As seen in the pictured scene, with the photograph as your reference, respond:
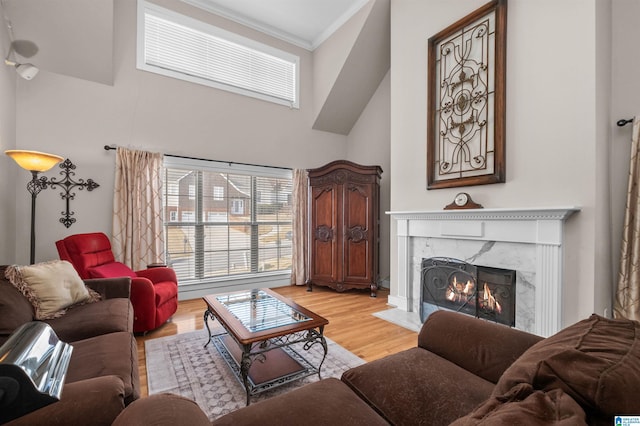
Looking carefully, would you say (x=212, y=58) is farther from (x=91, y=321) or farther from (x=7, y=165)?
A: (x=91, y=321)

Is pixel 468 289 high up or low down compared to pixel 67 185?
down

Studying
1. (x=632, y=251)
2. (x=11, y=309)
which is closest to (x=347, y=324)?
(x=632, y=251)

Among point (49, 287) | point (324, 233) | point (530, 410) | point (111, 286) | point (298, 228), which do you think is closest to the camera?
point (530, 410)

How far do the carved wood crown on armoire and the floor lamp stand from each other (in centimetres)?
316

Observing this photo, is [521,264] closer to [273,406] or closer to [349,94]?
[273,406]

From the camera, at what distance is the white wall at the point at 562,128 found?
7.15 feet

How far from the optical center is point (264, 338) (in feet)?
5.82

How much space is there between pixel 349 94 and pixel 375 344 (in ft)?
12.7

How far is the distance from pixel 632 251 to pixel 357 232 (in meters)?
2.76

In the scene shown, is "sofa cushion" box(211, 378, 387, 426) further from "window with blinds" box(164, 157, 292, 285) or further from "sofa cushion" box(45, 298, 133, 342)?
"window with blinds" box(164, 157, 292, 285)

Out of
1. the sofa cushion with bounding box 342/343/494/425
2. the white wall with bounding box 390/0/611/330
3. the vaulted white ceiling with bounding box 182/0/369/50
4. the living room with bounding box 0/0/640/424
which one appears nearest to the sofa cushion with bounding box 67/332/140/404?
the sofa cushion with bounding box 342/343/494/425

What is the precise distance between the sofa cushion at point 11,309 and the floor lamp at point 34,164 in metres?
1.14

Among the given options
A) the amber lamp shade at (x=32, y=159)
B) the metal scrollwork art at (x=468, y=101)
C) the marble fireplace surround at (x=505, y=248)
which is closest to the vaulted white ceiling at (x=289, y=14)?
the metal scrollwork art at (x=468, y=101)

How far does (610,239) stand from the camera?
2.33 m
